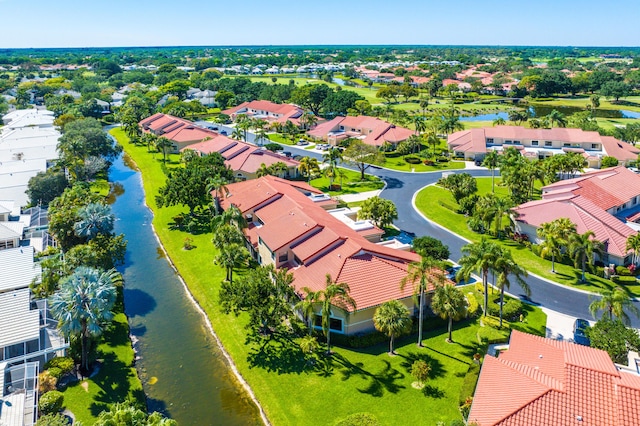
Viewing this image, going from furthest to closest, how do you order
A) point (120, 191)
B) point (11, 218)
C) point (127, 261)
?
1. point (120, 191)
2. point (11, 218)
3. point (127, 261)

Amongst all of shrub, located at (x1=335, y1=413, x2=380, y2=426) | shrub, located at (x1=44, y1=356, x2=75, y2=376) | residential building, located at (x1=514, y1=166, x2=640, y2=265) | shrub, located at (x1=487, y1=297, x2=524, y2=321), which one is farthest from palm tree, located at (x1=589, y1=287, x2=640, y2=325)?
shrub, located at (x1=44, y1=356, x2=75, y2=376)

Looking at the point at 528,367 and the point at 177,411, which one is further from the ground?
the point at 528,367

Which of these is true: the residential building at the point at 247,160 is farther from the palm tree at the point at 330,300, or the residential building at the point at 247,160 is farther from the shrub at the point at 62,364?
the shrub at the point at 62,364

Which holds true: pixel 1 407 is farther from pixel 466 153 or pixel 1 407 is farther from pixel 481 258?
pixel 466 153

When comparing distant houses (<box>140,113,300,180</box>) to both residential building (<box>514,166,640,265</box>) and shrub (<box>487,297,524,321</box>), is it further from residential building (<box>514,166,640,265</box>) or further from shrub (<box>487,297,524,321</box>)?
shrub (<box>487,297,524,321</box>)

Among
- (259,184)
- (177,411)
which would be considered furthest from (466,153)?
(177,411)

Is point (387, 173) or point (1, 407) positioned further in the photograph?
point (387, 173)

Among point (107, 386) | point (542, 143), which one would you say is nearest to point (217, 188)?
point (107, 386)
